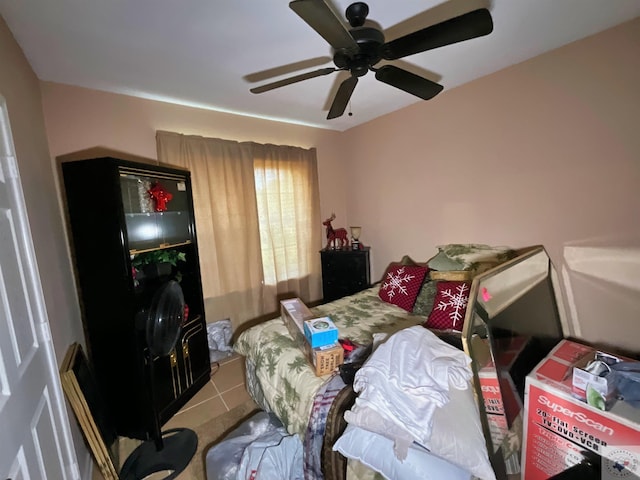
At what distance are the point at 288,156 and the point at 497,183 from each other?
217cm

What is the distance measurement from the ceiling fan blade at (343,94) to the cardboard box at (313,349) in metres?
1.44

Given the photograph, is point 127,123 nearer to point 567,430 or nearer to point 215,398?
point 215,398

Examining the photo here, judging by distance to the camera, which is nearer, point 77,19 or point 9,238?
point 9,238

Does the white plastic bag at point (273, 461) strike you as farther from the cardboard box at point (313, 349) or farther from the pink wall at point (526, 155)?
the pink wall at point (526, 155)

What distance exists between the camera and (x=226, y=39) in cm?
162

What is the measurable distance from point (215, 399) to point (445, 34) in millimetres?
2861

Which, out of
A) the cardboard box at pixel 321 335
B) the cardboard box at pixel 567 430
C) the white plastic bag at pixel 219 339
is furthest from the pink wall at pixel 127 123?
the cardboard box at pixel 567 430

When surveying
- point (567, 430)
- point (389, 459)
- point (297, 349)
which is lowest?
point (567, 430)

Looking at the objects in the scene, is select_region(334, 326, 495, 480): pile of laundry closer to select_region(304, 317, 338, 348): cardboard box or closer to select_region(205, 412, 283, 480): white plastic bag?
select_region(304, 317, 338, 348): cardboard box

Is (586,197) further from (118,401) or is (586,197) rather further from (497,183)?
(118,401)

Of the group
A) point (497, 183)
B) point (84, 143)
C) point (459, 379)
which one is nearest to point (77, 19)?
point (84, 143)

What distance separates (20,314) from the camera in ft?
3.47

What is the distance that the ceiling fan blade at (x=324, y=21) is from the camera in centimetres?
92

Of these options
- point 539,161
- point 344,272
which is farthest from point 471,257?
point 344,272
